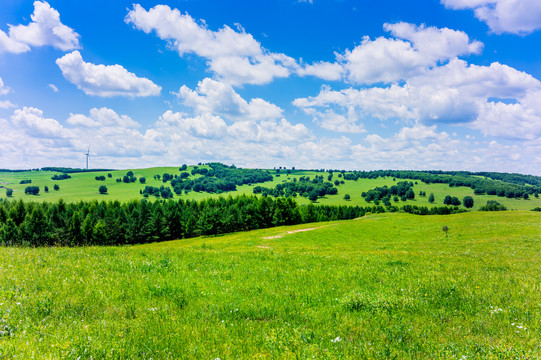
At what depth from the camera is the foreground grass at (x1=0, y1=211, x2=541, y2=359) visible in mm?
6176

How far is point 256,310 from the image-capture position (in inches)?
341

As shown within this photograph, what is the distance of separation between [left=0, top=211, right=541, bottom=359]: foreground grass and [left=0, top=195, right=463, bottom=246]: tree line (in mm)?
83164

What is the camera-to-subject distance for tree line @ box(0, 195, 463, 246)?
86.9 meters

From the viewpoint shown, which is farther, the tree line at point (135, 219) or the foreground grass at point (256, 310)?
the tree line at point (135, 219)

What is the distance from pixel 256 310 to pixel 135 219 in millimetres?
110880

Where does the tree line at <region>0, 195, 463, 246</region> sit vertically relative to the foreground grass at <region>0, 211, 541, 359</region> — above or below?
below

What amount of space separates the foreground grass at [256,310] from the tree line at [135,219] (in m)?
83.2

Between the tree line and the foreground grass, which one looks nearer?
the foreground grass

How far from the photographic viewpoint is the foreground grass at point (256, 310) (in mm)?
6176

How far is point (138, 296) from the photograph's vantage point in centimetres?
924

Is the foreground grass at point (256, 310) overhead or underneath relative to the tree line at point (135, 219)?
overhead

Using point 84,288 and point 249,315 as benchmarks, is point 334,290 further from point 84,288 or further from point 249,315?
point 84,288

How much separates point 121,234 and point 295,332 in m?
114

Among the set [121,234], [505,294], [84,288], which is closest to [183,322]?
[84,288]
